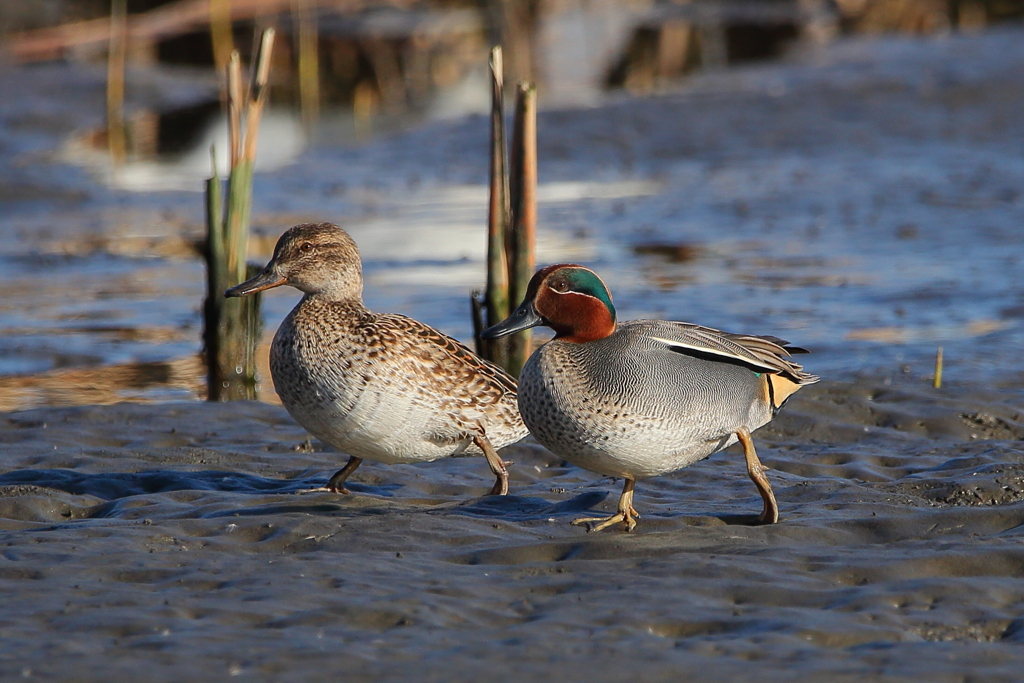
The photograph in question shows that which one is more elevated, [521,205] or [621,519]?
[521,205]

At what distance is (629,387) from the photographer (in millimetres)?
4707

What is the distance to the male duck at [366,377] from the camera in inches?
205

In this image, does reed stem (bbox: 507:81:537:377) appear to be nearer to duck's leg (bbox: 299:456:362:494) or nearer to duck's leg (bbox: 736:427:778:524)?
duck's leg (bbox: 299:456:362:494)

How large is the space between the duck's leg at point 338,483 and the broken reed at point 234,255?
216 centimetres

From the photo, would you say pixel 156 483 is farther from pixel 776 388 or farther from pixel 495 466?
pixel 776 388

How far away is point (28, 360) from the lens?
847cm

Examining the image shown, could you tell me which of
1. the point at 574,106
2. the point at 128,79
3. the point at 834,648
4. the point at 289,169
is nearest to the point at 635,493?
the point at 834,648

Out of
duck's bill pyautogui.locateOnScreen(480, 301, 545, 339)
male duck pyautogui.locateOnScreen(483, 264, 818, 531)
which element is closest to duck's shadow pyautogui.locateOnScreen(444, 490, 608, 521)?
male duck pyautogui.locateOnScreen(483, 264, 818, 531)

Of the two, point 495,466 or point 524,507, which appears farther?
point 495,466

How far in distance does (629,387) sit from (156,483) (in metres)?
2.16

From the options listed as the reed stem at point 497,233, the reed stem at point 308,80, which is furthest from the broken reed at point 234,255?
the reed stem at point 308,80

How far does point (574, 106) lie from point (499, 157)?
10406 millimetres

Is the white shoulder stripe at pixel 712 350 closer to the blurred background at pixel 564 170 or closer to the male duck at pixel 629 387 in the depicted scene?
the male duck at pixel 629 387

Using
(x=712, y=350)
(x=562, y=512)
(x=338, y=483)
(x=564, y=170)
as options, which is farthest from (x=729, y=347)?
(x=564, y=170)
